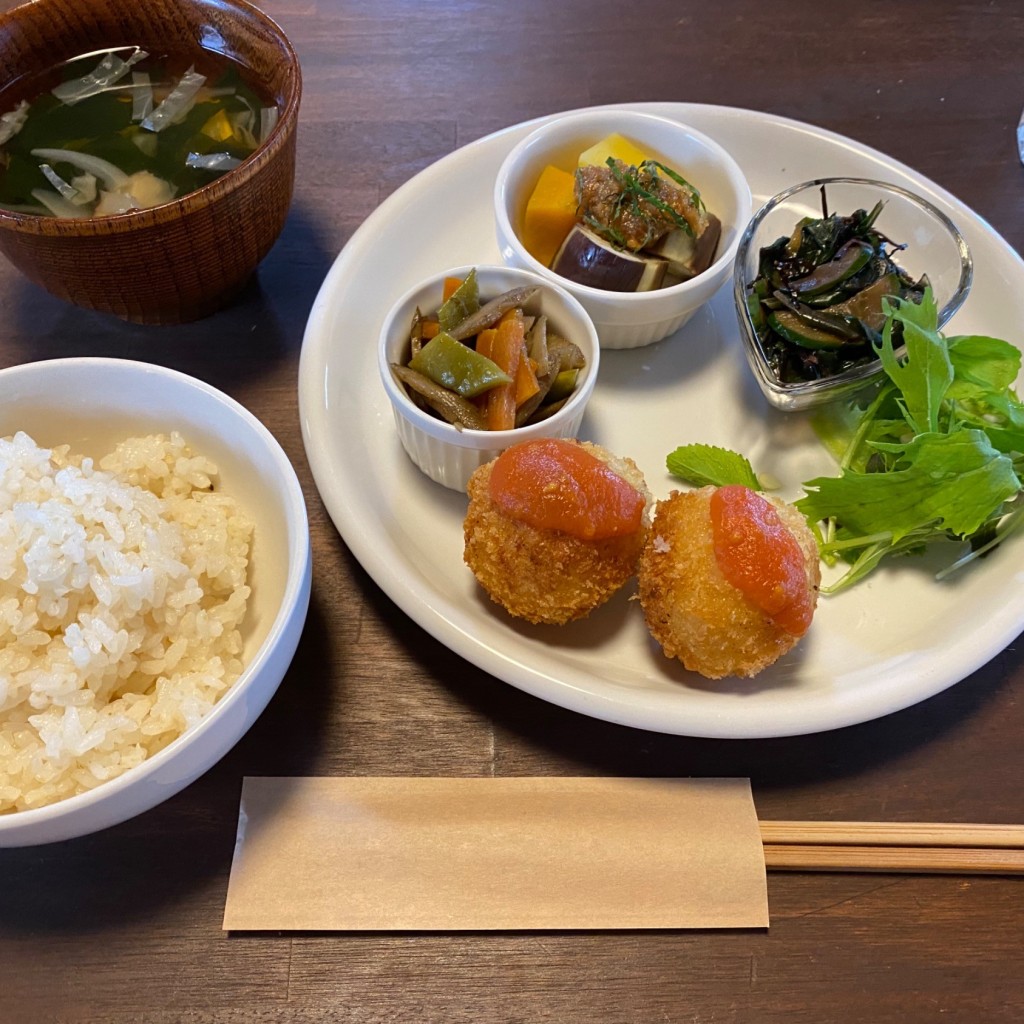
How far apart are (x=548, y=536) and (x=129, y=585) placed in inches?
30.7

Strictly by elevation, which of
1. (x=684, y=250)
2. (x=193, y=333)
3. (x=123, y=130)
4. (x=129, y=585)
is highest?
(x=123, y=130)

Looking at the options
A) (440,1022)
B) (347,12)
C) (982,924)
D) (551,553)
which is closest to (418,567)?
(551,553)

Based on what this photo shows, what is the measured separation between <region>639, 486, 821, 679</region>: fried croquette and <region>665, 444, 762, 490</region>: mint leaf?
272 millimetres

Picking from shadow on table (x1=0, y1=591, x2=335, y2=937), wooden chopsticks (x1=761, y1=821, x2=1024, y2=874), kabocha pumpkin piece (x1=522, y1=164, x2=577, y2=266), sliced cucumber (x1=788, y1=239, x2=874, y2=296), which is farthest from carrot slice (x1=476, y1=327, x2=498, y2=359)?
wooden chopsticks (x1=761, y1=821, x2=1024, y2=874)

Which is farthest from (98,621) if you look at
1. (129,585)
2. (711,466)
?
(711,466)

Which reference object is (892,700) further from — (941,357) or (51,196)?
(51,196)

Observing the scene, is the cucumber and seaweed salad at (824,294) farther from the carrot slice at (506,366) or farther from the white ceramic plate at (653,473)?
the carrot slice at (506,366)

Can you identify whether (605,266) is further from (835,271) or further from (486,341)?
(835,271)

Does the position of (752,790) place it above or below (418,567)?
below

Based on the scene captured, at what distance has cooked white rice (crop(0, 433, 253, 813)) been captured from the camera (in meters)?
1.37

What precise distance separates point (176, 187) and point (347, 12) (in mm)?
1564

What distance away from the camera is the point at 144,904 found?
1.51 m

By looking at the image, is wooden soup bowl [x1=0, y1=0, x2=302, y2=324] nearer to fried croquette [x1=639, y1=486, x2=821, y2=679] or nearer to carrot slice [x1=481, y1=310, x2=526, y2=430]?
carrot slice [x1=481, y1=310, x2=526, y2=430]

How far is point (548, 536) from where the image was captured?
161 cm
